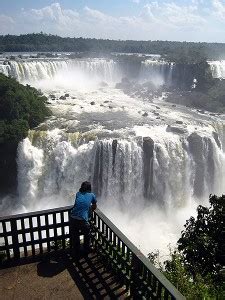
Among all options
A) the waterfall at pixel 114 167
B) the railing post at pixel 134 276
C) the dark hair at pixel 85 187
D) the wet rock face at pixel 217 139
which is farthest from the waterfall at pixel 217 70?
the railing post at pixel 134 276

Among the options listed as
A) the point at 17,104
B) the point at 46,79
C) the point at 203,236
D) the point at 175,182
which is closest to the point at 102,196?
the point at 175,182

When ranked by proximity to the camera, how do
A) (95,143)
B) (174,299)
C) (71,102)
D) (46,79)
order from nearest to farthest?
(174,299)
(95,143)
(71,102)
(46,79)

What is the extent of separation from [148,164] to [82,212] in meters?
15.0

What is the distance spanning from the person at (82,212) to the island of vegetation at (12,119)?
1574cm

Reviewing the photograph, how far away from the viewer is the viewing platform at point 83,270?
476 centimetres

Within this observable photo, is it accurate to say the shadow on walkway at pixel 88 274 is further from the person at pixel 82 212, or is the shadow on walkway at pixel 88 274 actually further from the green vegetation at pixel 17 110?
the green vegetation at pixel 17 110

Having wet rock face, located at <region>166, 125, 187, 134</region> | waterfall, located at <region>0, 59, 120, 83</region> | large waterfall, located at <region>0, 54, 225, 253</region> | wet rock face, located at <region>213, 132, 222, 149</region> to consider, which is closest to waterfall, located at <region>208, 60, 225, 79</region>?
waterfall, located at <region>0, 59, 120, 83</region>

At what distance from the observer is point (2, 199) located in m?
21.5

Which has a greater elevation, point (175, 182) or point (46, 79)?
point (46, 79)

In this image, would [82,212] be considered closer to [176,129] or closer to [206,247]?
[206,247]

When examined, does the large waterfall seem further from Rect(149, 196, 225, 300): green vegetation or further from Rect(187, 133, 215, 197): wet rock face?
Rect(149, 196, 225, 300): green vegetation

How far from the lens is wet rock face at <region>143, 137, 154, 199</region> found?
20.4m

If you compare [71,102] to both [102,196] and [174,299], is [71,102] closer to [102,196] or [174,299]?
[102,196]

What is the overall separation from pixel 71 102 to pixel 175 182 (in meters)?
13.3
